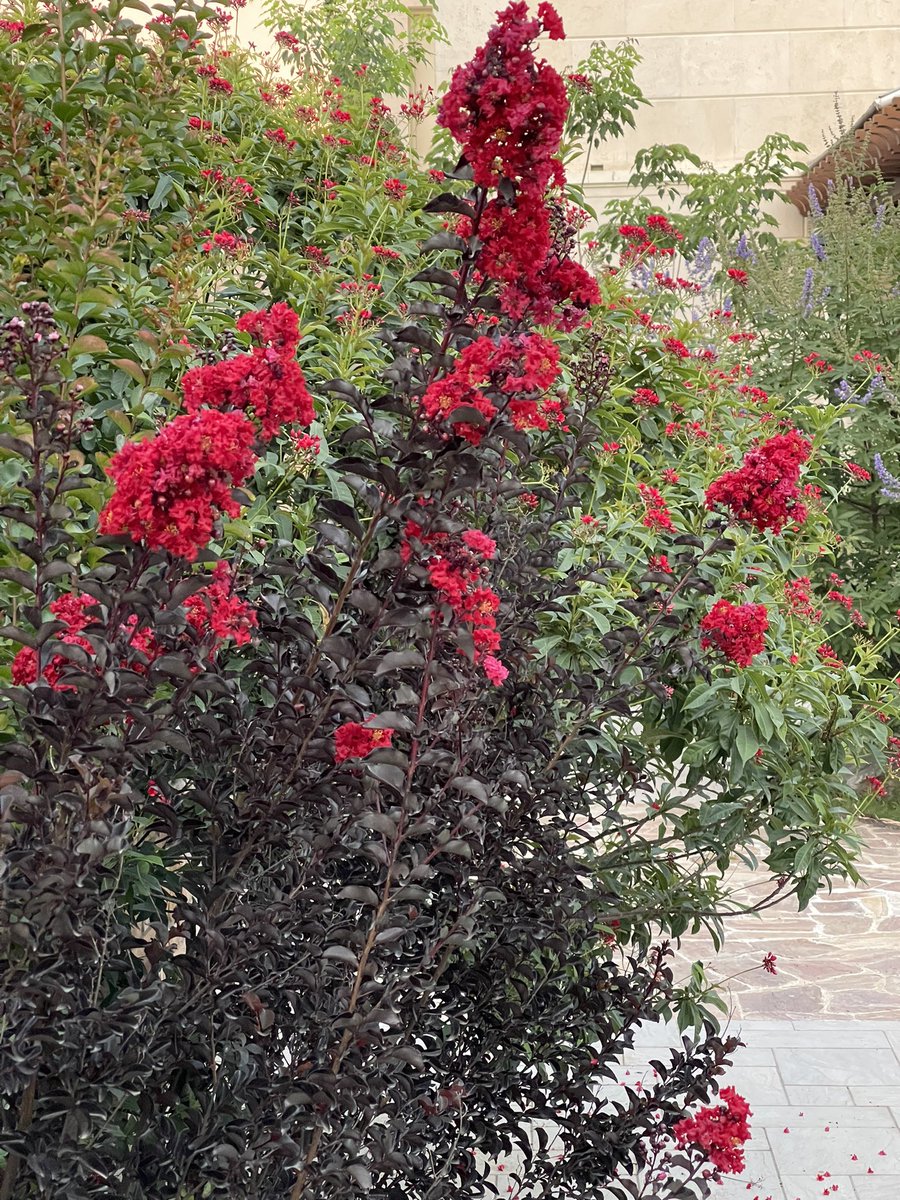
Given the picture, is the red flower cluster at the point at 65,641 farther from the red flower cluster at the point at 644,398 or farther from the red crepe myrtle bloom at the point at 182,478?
the red flower cluster at the point at 644,398

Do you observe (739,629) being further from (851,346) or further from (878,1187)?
(851,346)

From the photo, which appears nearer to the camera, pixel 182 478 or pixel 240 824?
pixel 182 478

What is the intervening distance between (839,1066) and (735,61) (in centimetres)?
941

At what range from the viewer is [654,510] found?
2.92 m

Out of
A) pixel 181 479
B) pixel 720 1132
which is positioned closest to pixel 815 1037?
pixel 720 1132

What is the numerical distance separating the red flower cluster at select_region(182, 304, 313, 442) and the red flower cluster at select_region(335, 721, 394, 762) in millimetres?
417

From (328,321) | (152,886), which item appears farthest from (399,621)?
(328,321)

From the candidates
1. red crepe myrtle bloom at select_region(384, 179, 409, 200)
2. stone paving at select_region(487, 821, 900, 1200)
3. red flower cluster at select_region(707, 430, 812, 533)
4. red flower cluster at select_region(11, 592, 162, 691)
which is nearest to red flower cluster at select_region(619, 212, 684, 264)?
red crepe myrtle bloom at select_region(384, 179, 409, 200)

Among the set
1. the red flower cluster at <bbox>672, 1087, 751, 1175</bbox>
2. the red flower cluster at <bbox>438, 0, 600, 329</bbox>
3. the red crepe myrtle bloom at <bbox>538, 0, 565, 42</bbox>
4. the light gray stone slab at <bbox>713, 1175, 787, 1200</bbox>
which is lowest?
the light gray stone slab at <bbox>713, 1175, 787, 1200</bbox>

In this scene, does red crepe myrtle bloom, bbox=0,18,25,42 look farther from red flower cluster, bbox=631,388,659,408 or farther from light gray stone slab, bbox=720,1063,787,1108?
light gray stone slab, bbox=720,1063,787,1108

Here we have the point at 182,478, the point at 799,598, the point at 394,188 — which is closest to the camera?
the point at 182,478

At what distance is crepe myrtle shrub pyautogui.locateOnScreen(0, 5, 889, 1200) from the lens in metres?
1.45

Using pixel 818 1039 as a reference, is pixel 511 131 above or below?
above

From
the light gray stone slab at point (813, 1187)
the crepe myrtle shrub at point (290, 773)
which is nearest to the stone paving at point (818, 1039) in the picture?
the light gray stone slab at point (813, 1187)
